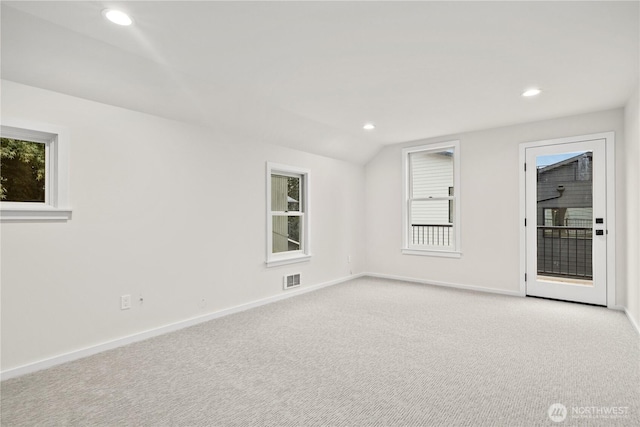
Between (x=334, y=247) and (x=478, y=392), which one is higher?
(x=334, y=247)

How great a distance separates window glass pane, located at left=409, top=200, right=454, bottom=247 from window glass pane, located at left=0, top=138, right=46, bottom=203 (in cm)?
502

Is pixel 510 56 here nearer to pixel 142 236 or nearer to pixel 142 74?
pixel 142 74

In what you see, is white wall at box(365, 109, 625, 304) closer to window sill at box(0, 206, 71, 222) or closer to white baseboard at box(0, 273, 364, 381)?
white baseboard at box(0, 273, 364, 381)

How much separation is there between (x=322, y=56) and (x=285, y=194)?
2567mm

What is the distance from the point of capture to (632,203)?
3.50 metres

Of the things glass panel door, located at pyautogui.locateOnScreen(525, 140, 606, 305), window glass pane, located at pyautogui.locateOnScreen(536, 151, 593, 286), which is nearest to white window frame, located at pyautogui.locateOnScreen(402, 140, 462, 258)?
glass panel door, located at pyautogui.locateOnScreen(525, 140, 606, 305)

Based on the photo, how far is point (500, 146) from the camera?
483 cm

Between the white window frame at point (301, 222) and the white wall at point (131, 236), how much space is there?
0.10m

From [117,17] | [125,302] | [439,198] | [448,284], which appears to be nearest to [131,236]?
[125,302]

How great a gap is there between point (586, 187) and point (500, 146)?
3.83ft

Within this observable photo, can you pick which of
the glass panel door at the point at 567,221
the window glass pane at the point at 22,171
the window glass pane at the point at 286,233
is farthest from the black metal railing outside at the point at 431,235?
the window glass pane at the point at 22,171

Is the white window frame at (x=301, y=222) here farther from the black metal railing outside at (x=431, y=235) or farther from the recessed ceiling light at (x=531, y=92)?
the recessed ceiling light at (x=531, y=92)

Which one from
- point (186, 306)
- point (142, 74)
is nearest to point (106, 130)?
point (142, 74)

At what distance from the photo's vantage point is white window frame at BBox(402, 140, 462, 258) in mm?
5195
